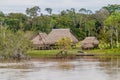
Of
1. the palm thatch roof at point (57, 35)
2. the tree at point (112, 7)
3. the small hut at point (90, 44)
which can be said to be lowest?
the small hut at point (90, 44)

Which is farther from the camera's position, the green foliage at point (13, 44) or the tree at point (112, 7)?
the tree at point (112, 7)

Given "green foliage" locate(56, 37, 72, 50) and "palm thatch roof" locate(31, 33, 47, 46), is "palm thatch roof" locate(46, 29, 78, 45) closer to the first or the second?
"palm thatch roof" locate(31, 33, 47, 46)

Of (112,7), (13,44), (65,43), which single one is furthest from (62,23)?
(13,44)

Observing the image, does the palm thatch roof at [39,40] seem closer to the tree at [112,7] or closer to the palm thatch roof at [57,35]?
the palm thatch roof at [57,35]

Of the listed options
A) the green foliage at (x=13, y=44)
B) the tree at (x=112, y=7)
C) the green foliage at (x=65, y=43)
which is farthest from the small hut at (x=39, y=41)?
the tree at (x=112, y=7)

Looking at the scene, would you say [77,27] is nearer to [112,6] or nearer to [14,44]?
[112,6]

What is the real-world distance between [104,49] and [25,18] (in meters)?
33.1

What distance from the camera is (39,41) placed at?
87.2m

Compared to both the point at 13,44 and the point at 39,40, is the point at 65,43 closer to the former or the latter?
the point at 39,40

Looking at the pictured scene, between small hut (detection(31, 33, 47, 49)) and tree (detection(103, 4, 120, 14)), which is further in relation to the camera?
tree (detection(103, 4, 120, 14))

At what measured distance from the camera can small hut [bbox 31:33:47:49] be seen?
283 feet

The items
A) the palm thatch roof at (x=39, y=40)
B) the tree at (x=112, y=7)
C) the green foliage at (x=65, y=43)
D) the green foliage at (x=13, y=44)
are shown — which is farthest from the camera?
the tree at (x=112, y=7)

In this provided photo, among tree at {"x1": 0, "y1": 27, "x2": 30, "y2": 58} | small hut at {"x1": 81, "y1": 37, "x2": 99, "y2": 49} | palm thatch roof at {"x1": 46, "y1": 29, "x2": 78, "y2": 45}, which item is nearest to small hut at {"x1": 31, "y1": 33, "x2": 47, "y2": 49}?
palm thatch roof at {"x1": 46, "y1": 29, "x2": 78, "y2": 45}

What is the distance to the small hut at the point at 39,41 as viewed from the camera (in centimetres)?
8632
